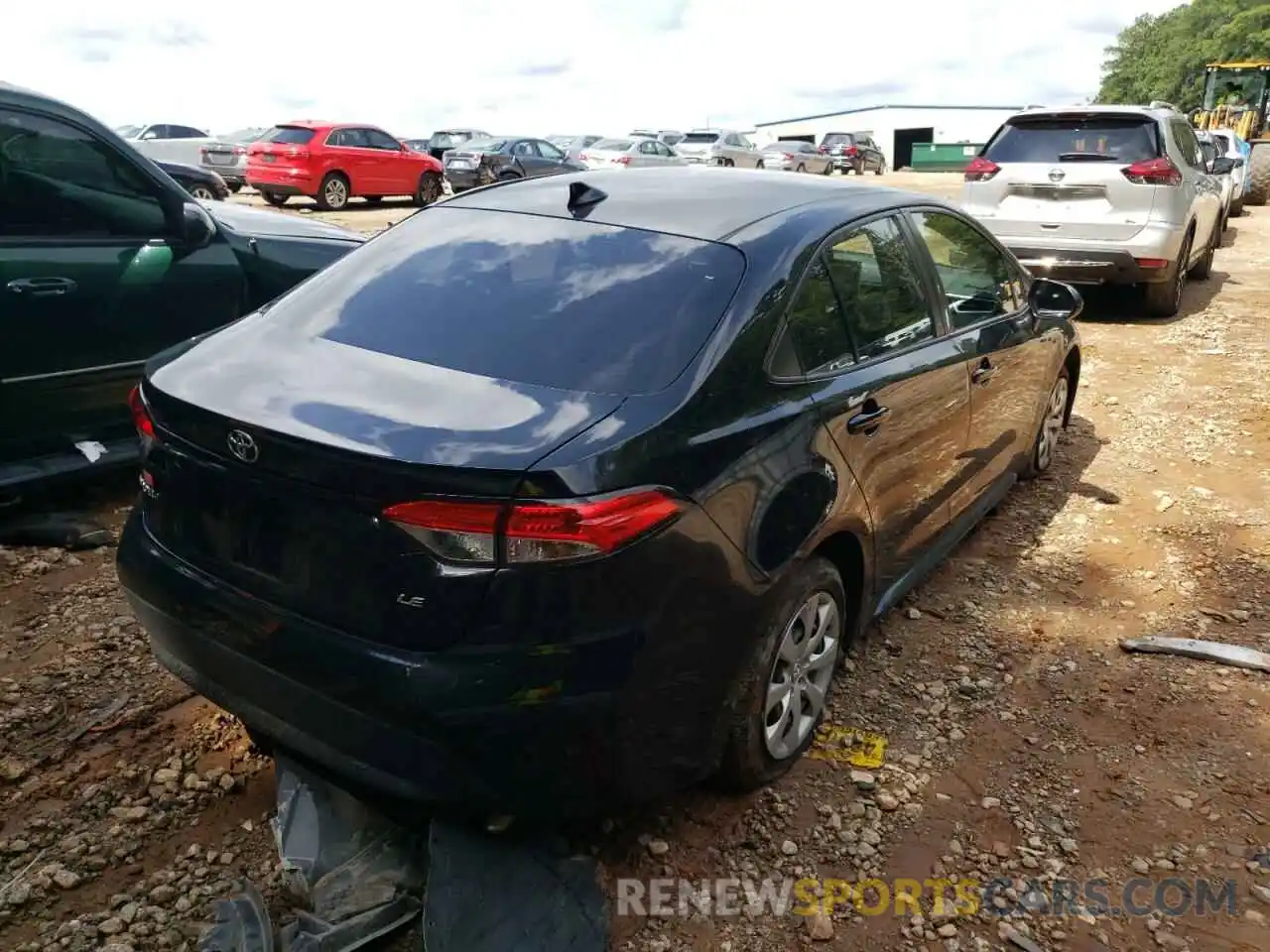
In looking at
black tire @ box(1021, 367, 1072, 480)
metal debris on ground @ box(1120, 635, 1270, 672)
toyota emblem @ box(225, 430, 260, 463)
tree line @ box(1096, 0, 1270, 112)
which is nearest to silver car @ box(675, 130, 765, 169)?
black tire @ box(1021, 367, 1072, 480)

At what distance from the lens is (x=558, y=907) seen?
2285 mm

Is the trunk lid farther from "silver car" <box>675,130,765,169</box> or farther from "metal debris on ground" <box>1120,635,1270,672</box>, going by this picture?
"silver car" <box>675,130,765,169</box>

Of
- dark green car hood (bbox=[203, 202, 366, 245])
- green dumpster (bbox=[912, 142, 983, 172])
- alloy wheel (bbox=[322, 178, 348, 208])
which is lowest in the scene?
green dumpster (bbox=[912, 142, 983, 172])

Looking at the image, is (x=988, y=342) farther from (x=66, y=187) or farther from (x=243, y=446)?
(x=66, y=187)

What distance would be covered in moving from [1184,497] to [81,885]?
499cm

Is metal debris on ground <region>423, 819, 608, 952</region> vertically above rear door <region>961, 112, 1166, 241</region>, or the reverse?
rear door <region>961, 112, 1166, 241</region>

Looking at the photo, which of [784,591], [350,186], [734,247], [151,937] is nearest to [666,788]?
[784,591]

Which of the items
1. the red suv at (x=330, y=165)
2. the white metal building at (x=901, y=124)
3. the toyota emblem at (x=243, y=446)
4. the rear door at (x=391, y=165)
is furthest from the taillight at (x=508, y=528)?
the white metal building at (x=901, y=124)

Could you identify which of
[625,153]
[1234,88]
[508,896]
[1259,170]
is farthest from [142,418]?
[1234,88]

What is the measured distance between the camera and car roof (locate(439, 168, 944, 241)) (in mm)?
2930

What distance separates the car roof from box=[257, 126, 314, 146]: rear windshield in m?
16.6

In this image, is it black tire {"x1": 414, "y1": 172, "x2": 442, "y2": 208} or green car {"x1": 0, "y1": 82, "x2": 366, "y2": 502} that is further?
black tire {"x1": 414, "y1": 172, "x2": 442, "y2": 208}

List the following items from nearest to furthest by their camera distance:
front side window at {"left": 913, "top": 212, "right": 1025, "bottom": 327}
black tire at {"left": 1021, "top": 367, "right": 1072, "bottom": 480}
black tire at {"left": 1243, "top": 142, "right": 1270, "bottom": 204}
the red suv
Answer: front side window at {"left": 913, "top": 212, "right": 1025, "bottom": 327}, black tire at {"left": 1021, "top": 367, "right": 1072, "bottom": 480}, the red suv, black tire at {"left": 1243, "top": 142, "right": 1270, "bottom": 204}

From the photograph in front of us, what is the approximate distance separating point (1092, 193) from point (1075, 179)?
19 centimetres
